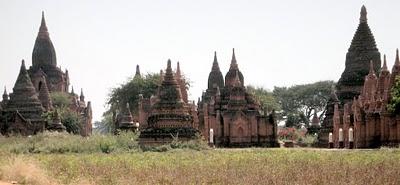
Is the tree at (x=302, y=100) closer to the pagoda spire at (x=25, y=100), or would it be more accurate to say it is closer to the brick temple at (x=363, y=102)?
the brick temple at (x=363, y=102)

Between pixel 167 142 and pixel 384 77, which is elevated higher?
pixel 384 77

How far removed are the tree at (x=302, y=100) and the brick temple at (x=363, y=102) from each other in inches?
1350

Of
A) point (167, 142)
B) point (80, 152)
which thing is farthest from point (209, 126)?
point (80, 152)

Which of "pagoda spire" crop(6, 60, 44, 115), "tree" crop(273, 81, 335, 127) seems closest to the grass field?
"pagoda spire" crop(6, 60, 44, 115)

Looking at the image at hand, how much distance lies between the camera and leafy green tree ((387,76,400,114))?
2973cm

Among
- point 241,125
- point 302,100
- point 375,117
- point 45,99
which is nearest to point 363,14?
point 241,125

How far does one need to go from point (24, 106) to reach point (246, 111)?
17.6m

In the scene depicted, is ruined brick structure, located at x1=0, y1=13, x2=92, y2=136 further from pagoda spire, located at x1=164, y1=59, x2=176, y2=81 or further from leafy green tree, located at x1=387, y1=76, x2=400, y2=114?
leafy green tree, located at x1=387, y1=76, x2=400, y2=114

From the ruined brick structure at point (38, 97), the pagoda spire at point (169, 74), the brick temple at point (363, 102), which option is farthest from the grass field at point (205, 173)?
the ruined brick structure at point (38, 97)

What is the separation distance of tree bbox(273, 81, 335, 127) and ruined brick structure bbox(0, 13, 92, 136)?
26075 millimetres

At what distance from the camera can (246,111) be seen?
38.4 meters

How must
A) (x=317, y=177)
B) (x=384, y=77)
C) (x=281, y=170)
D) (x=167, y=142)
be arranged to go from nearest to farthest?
(x=317, y=177) → (x=281, y=170) → (x=167, y=142) → (x=384, y=77)

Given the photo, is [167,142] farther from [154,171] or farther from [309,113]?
[309,113]

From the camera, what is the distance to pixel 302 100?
82.6 meters
